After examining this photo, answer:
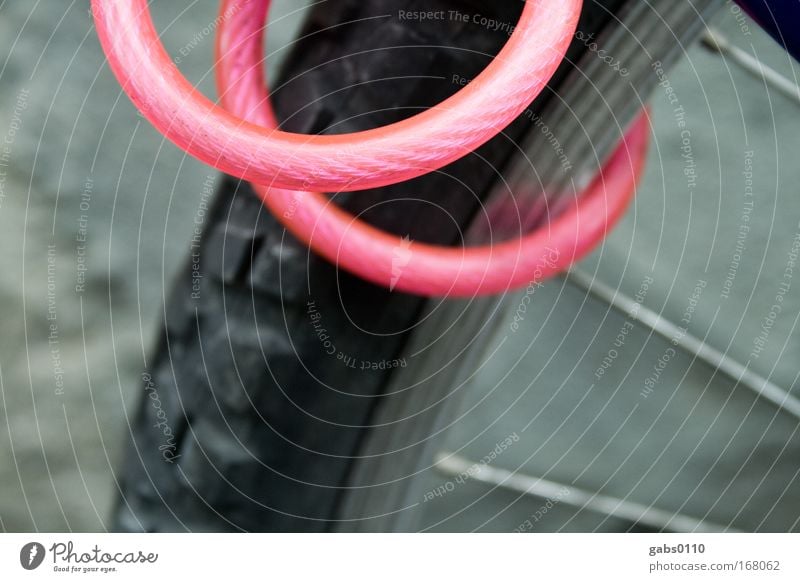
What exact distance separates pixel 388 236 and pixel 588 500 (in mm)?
328

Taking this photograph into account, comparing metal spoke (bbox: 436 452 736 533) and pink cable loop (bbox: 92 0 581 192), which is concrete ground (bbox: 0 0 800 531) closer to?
metal spoke (bbox: 436 452 736 533)

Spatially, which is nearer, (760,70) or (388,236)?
(388,236)

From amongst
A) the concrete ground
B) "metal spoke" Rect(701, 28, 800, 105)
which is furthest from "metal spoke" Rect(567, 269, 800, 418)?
"metal spoke" Rect(701, 28, 800, 105)

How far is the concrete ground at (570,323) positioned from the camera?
1.99 feet

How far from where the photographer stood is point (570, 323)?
2.02ft

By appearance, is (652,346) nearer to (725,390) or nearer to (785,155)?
(725,390)

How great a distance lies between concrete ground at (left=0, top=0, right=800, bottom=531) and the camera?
0.61 meters

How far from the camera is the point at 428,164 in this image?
297mm

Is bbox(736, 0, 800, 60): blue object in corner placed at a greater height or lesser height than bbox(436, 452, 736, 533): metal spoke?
greater

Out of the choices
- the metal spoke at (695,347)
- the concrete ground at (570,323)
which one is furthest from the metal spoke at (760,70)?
the metal spoke at (695,347)

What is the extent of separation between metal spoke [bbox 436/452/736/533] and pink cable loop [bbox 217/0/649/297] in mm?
238

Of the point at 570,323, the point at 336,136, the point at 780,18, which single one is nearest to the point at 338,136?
the point at 336,136
